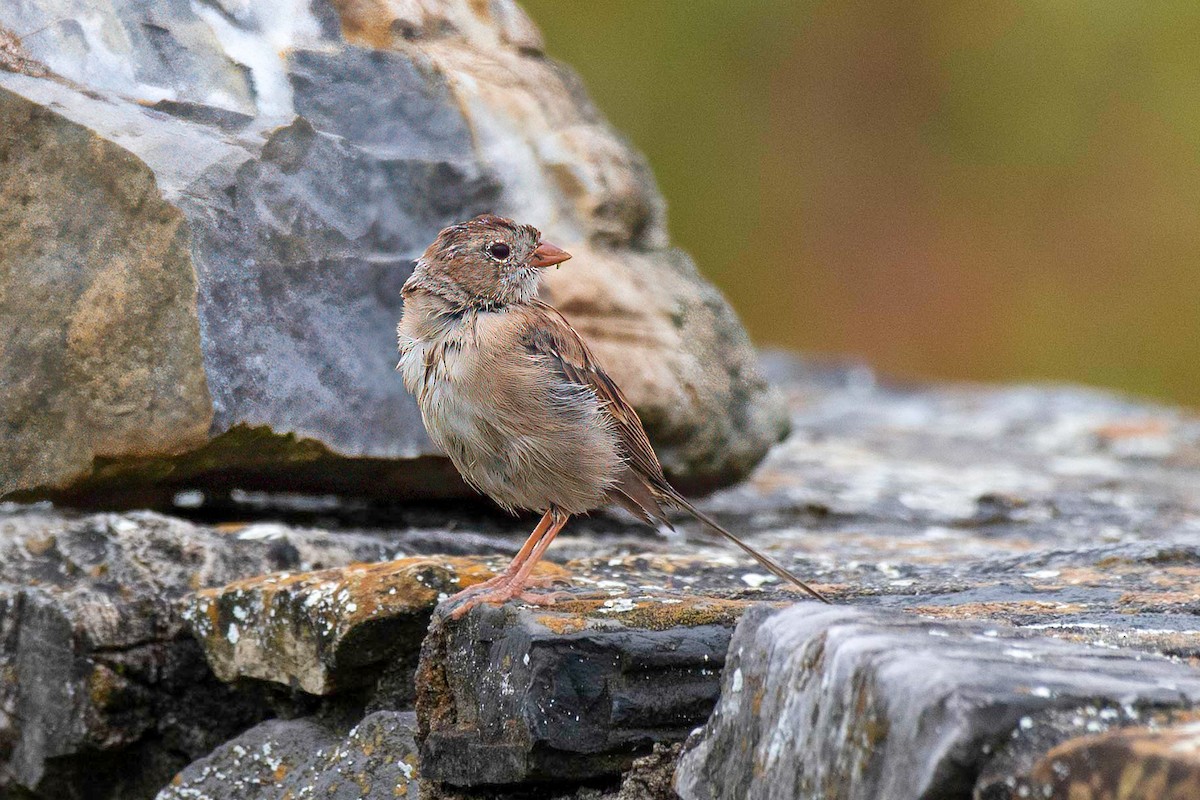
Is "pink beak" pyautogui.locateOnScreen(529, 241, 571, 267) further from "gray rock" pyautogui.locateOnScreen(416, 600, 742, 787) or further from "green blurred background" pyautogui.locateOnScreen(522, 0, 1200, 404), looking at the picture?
"green blurred background" pyautogui.locateOnScreen(522, 0, 1200, 404)

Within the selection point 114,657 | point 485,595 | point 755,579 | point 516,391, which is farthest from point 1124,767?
point 114,657

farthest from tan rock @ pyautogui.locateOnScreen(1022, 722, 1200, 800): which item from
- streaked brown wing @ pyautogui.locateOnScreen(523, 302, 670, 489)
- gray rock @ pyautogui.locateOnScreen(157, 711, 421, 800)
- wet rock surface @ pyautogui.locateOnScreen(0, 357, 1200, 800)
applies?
streaked brown wing @ pyautogui.locateOnScreen(523, 302, 670, 489)

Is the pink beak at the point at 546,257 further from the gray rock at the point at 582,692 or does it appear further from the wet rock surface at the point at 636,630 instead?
the gray rock at the point at 582,692

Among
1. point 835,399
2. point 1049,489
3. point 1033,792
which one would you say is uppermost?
point 835,399

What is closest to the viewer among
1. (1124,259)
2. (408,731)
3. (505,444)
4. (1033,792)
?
(1033,792)

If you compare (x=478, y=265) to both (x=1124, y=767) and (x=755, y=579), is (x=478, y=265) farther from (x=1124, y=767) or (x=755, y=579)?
(x=1124, y=767)

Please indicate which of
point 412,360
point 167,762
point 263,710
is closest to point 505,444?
point 412,360

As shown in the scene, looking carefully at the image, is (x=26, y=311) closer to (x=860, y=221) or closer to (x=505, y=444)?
(x=505, y=444)
